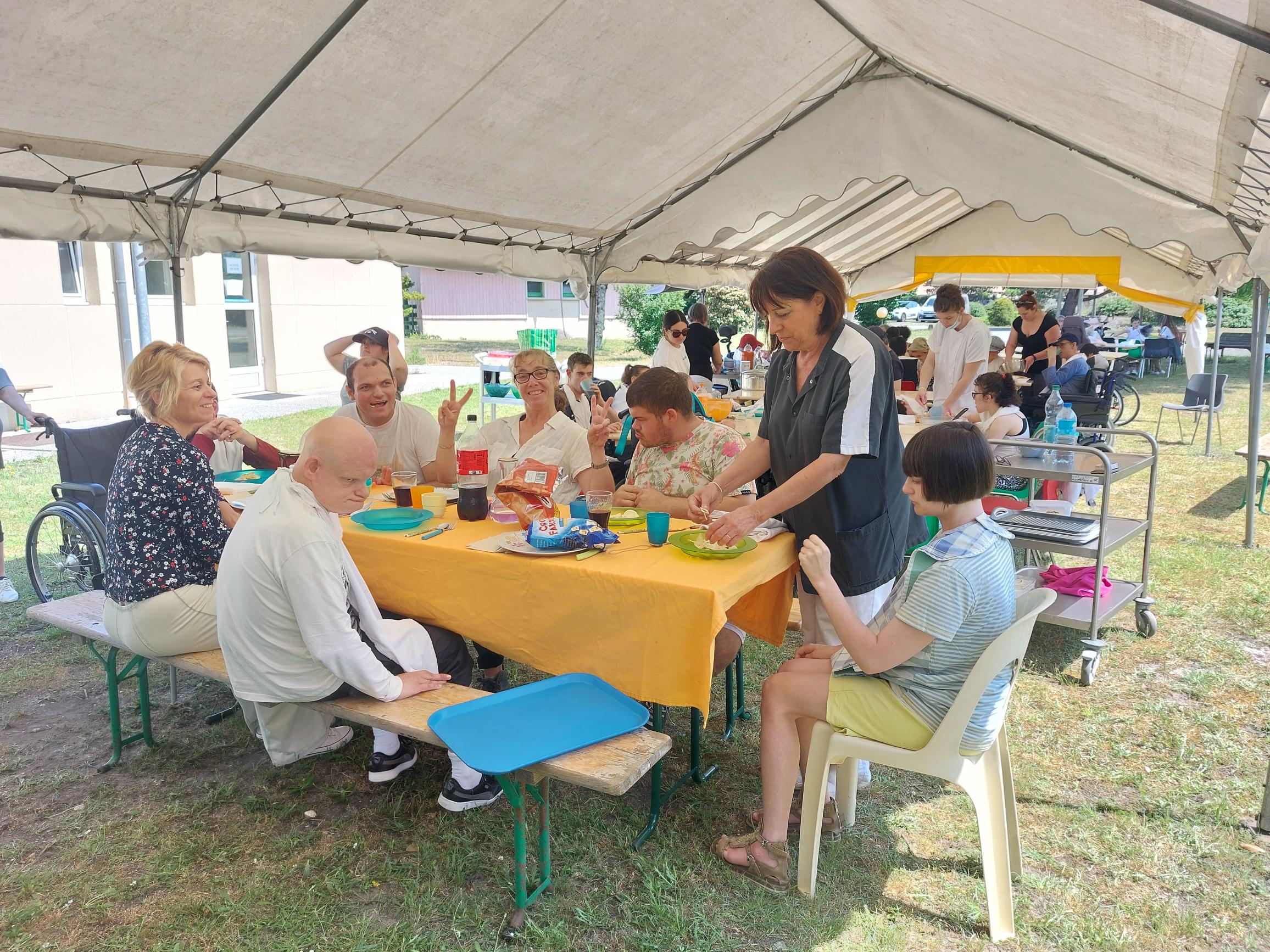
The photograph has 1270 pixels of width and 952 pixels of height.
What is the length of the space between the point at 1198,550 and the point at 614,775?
5.21 meters

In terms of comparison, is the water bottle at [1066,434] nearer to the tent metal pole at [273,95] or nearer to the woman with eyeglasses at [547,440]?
the woman with eyeglasses at [547,440]

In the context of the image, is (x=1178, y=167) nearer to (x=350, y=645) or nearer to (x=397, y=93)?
(x=397, y=93)

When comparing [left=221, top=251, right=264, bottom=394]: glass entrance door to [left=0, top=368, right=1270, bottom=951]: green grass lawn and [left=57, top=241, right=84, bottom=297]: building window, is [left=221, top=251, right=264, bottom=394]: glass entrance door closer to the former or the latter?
[left=57, top=241, right=84, bottom=297]: building window

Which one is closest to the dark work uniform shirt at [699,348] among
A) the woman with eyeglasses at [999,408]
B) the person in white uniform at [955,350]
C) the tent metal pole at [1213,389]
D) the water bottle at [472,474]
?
the person in white uniform at [955,350]

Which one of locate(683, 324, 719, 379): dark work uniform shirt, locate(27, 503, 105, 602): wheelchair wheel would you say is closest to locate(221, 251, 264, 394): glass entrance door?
locate(683, 324, 719, 379): dark work uniform shirt

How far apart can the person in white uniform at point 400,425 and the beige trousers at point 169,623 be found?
1.05 meters

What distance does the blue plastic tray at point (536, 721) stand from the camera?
2.01 metres

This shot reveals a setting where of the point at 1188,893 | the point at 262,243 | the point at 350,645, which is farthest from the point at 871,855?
the point at 262,243

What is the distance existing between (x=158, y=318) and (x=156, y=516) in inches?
409

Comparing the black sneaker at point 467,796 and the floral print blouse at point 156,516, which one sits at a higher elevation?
the floral print blouse at point 156,516

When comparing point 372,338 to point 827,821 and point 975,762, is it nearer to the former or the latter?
point 827,821

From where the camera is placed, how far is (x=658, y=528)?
2.60 meters

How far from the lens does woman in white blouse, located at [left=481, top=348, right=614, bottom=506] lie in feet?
11.7

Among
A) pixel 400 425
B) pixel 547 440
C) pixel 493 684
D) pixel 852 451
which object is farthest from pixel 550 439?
pixel 852 451
